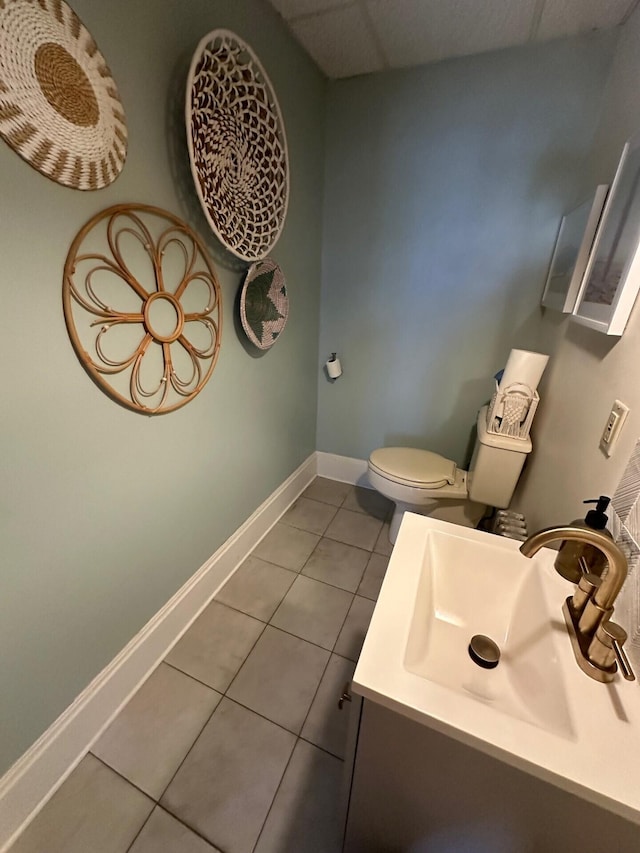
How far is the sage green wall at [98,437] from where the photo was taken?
0.73 metres

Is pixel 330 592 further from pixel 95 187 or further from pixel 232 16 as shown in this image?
pixel 232 16

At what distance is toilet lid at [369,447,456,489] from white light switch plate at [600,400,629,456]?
83 centimetres

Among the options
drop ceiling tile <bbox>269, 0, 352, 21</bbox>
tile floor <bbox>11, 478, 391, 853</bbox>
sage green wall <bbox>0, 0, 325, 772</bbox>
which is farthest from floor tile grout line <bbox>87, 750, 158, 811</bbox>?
drop ceiling tile <bbox>269, 0, 352, 21</bbox>

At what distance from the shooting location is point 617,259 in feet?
2.89

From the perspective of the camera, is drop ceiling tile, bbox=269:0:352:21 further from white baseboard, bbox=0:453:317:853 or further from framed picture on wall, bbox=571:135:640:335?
white baseboard, bbox=0:453:317:853

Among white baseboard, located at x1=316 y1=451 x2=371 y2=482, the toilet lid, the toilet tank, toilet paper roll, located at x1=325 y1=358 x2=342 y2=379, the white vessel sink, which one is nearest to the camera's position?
the white vessel sink

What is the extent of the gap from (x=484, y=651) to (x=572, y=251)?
4.54 feet

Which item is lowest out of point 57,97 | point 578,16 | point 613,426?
point 613,426

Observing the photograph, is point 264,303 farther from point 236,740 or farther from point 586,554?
point 236,740

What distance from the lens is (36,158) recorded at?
678mm

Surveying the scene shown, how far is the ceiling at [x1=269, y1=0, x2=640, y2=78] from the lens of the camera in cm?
117

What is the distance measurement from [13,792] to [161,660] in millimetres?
452

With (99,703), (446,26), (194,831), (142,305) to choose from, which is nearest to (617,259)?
(446,26)

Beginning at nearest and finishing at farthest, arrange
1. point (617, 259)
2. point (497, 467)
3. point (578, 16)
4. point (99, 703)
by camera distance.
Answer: point (617, 259) < point (99, 703) < point (578, 16) < point (497, 467)
